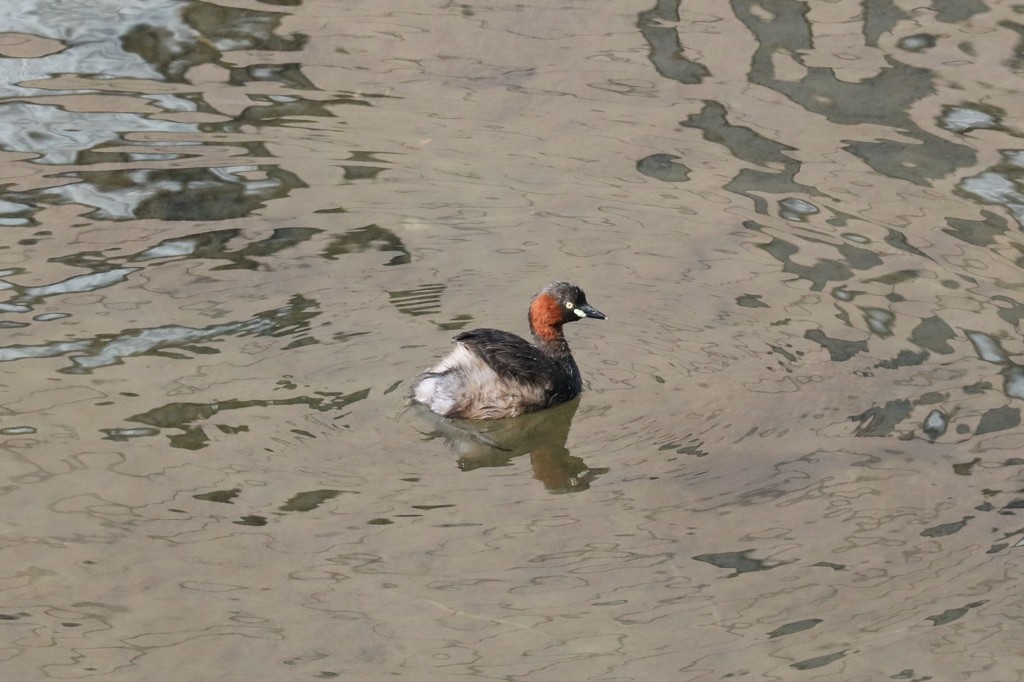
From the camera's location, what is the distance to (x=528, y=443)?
25.2 feet

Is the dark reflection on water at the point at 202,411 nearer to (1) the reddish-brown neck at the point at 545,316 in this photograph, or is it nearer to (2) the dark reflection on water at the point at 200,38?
(1) the reddish-brown neck at the point at 545,316

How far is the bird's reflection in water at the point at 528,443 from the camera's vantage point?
7.11 m

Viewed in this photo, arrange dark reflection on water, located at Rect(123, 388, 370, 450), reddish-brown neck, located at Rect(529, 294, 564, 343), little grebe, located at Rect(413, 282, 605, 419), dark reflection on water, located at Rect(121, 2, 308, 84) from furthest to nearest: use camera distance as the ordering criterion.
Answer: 1. dark reflection on water, located at Rect(121, 2, 308, 84)
2. reddish-brown neck, located at Rect(529, 294, 564, 343)
3. little grebe, located at Rect(413, 282, 605, 419)
4. dark reflection on water, located at Rect(123, 388, 370, 450)

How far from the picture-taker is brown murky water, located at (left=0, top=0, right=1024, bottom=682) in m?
6.02

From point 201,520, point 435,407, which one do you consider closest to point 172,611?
point 201,520

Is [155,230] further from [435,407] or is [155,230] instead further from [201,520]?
[201,520]

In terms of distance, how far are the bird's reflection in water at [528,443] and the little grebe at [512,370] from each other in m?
0.05

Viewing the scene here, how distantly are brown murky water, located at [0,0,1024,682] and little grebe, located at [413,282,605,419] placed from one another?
204 mm

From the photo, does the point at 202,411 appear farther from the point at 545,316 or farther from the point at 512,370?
the point at 545,316

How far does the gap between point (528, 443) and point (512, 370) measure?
387 mm

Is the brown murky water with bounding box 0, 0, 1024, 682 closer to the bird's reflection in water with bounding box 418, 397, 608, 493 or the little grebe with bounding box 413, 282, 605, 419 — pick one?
the bird's reflection in water with bounding box 418, 397, 608, 493

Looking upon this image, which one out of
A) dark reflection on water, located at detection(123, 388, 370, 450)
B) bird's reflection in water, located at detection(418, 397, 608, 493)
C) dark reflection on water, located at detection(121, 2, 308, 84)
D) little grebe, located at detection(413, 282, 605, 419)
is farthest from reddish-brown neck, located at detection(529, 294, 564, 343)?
dark reflection on water, located at detection(121, 2, 308, 84)

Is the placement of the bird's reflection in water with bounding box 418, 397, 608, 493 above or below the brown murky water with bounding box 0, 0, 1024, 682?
below

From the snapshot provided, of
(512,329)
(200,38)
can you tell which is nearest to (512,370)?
(512,329)
